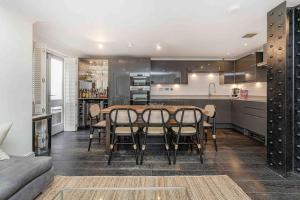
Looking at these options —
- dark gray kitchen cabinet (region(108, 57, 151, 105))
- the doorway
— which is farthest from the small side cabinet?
dark gray kitchen cabinet (region(108, 57, 151, 105))

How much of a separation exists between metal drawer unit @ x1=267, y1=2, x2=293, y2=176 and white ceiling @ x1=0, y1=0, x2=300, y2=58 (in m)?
0.26

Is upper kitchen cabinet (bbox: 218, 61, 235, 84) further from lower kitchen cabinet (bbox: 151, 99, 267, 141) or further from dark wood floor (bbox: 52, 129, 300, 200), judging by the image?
dark wood floor (bbox: 52, 129, 300, 200)

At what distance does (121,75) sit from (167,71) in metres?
1.50

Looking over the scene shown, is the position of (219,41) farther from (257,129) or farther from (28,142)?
(28,142)

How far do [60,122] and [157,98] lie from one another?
3025mm

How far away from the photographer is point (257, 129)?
5.23 m

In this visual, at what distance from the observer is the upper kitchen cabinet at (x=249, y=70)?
226 inches

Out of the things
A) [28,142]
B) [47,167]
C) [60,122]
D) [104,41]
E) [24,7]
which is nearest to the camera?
[47,167]

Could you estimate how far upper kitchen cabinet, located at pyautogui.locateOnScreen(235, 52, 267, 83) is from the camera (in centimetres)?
574

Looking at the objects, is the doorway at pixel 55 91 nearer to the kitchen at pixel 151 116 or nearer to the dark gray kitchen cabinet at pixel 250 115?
the kitchen at pixel 151 116

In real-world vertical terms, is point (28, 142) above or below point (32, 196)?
above

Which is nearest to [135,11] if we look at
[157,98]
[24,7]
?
[24,7]

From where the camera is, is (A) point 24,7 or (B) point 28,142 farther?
(B) point 28,142

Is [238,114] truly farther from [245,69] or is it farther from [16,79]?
[16,79]
